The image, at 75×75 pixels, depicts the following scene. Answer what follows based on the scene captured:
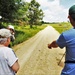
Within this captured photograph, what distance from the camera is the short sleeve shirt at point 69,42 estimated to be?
4070 mm

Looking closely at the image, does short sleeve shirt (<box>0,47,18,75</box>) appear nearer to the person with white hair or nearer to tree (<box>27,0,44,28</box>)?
the person with white hair

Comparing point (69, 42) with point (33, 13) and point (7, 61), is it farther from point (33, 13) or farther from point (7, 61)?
point (33, 13)

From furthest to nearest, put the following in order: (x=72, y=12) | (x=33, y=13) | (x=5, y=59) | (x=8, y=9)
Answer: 1. (x=33, y=13)
2. (x=8, y=9)
3. (x=5, y=59)
4. (x=72, y=12)

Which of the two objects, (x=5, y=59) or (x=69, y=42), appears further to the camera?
(x=5, y=59)

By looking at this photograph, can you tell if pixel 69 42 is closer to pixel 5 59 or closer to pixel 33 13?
pixel 5 59

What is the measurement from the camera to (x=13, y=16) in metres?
31.2

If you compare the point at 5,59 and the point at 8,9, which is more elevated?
the point at 5,59

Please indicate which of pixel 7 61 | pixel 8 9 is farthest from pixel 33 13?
pixel 7 61

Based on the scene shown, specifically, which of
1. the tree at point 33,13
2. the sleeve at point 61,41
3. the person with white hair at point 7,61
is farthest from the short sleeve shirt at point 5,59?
the tree at point 33,13

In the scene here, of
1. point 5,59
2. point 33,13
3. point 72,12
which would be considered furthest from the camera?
point 33,13

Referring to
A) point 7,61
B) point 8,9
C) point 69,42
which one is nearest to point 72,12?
point 69,42

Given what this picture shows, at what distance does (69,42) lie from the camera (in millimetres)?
4109

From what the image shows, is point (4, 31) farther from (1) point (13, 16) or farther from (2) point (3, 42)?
(1) point (13, 16)

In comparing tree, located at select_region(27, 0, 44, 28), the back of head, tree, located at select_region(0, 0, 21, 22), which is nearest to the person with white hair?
the back of head
